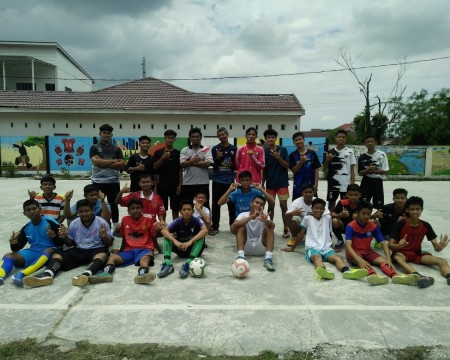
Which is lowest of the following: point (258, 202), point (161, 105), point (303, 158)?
point (258, 202)

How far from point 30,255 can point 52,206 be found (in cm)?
95

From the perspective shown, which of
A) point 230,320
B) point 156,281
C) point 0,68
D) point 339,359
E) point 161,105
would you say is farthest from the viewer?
point 0,68

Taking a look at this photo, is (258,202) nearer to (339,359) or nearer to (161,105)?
(339,359)

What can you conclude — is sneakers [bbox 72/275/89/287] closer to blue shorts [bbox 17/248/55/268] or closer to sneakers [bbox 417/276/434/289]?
blue shorts [bbox 17/248/55/268]

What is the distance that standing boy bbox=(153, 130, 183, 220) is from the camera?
5723 millimetres

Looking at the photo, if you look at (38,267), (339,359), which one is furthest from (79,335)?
(339,359)

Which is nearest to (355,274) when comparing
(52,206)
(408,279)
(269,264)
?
(408,279)

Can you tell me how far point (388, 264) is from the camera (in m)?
4.25

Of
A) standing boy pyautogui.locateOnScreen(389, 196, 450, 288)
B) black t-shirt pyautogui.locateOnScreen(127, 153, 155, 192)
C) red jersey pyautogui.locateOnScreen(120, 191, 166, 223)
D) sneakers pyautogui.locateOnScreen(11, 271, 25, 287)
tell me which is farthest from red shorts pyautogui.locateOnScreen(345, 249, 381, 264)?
sneakers pyautogui.locateOnScreen(11, 271, 25, 287)

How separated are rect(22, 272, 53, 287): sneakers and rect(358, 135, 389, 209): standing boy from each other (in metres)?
4.95

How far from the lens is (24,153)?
18734 millimetres

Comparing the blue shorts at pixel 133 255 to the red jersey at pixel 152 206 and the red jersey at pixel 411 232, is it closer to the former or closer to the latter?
the red jersey at pixel 152 206

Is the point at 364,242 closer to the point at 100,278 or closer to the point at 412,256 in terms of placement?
the point at 412,256

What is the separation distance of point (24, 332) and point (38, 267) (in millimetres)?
1413
